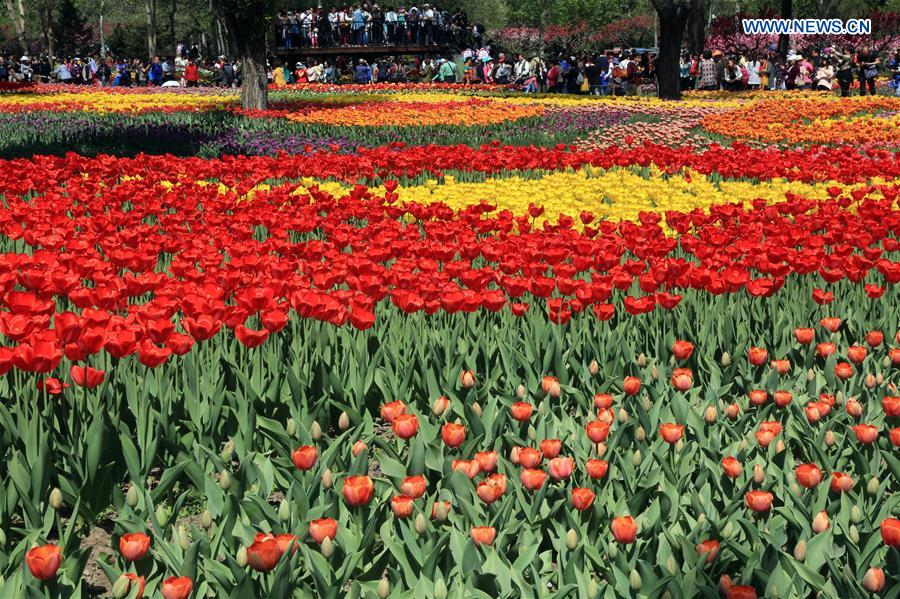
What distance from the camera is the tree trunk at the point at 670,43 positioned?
25.4 m

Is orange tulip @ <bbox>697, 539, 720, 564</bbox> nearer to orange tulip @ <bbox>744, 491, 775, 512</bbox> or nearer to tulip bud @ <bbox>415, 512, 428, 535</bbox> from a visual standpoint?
orange tulip @ <bbox>744, 491, 775, 512</bbox>

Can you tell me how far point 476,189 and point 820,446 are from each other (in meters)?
6.25

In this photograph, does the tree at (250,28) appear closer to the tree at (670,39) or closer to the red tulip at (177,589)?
the tree at (670,39)

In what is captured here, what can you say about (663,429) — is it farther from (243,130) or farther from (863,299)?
(243,130)

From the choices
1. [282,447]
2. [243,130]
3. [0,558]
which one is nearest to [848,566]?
[282,447]

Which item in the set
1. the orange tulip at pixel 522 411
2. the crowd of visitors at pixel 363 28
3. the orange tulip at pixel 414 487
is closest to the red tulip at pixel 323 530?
the orange tulip at pixel 414 487

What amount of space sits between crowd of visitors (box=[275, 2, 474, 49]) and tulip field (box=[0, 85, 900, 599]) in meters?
33.9

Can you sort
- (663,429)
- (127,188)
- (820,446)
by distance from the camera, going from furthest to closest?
(127,188)
(820,446)
(663,429)

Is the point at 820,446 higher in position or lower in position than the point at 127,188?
lower

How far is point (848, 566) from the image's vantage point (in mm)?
2496

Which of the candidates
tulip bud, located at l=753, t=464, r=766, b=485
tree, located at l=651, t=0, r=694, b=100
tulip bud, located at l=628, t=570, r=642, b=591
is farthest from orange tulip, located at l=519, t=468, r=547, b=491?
tree, located at l=651, t=0, r=694, b=100

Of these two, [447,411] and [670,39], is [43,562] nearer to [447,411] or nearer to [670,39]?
[447,411]

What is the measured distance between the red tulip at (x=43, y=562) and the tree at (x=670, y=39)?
25.0 metres

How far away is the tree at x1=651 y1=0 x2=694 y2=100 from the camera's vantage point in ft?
83.3
